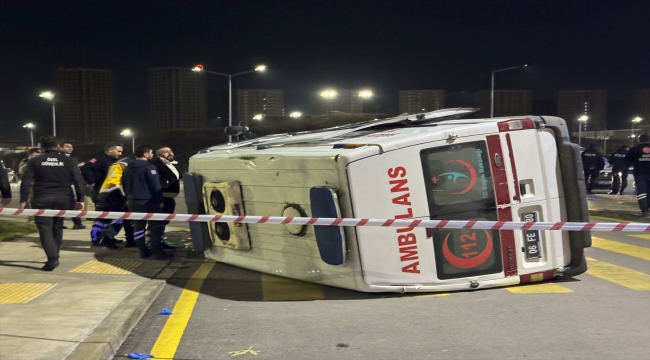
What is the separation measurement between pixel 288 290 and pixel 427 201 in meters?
1.99

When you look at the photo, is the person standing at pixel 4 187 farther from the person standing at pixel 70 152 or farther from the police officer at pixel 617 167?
the police officer at pixel 617 167

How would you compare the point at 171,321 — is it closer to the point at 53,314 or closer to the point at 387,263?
the point at 53,314

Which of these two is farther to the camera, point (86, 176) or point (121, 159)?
point (86, 176)

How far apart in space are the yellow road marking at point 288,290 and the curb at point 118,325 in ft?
3.93

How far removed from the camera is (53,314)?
5125mm

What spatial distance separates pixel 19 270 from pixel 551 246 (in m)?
6.29

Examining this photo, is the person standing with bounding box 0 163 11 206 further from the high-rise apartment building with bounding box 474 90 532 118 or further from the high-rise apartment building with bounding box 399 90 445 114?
the high-rise apartment building with bounding box 474 90 532 118

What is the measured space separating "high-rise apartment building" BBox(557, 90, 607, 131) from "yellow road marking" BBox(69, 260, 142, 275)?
75.1 meters

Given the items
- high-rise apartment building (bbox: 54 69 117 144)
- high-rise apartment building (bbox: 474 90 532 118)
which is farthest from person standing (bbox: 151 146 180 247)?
high-rise apartment building (bbox: 54 69 117 144)

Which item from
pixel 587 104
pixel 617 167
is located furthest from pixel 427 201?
pixel 587 104

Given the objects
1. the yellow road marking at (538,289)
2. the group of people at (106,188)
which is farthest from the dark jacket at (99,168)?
the yellow road marking at (538,289)

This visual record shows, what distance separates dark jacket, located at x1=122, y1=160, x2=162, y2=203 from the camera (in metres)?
7.83

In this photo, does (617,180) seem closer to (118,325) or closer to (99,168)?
(99,168)

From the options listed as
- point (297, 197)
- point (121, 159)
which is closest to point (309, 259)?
point (297, 197)
